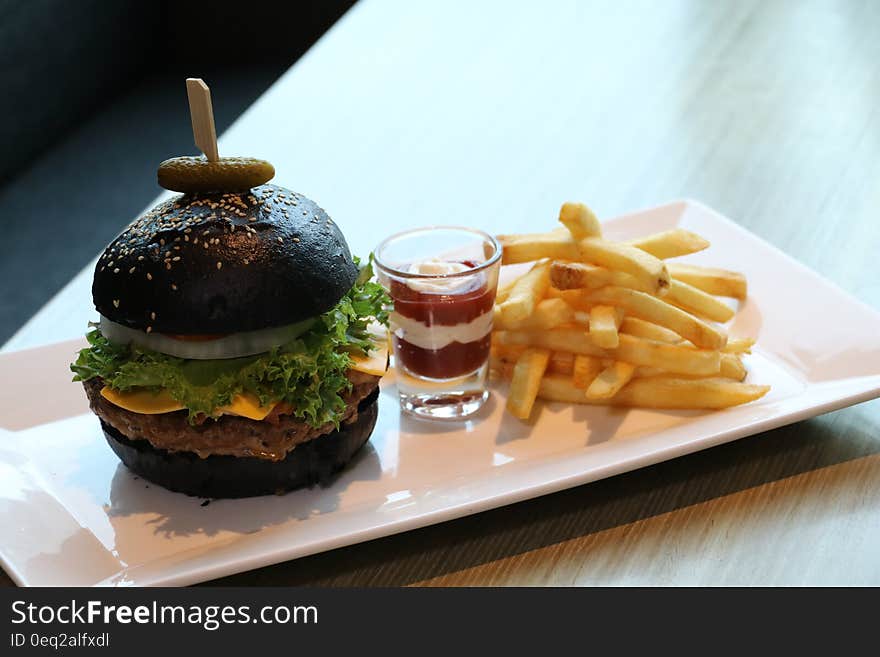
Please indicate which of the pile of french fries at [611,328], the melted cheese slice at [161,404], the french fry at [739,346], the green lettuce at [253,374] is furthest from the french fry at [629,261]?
the melted cheese slice at [161,404]

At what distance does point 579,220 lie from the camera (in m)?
2.75

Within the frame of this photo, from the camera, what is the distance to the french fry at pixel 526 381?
2693 mm

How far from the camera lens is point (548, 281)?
284cm

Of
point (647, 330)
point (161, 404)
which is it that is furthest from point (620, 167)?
point (161, 404)

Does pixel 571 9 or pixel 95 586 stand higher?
pixel 571 9

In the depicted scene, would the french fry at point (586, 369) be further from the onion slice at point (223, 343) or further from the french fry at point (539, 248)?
the onion slice at point (223, 343)

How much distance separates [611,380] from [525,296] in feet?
1.06

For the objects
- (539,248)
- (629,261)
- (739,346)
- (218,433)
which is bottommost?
(218,433)

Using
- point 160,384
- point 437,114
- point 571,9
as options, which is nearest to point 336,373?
point 160,384

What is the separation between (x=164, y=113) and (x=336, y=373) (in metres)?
6.52

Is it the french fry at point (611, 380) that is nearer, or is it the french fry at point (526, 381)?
the french fry at point (611, 380)

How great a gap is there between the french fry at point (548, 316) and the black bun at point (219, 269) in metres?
0.57

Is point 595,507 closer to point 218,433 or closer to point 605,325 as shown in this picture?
point 605,325

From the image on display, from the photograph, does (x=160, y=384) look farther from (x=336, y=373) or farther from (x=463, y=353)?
(x=463, y=353)
